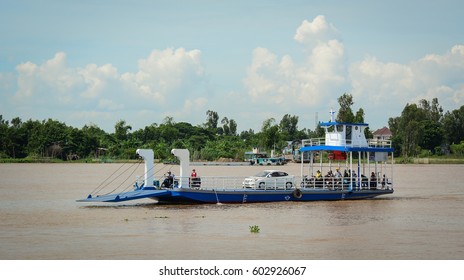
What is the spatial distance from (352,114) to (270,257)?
290 feet

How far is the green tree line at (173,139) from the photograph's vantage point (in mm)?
104000

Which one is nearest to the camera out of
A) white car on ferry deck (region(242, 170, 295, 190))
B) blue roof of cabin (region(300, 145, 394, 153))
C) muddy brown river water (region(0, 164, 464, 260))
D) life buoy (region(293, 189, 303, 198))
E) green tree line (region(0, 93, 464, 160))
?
muddy brown river water (region(0, 164, 464, 260))

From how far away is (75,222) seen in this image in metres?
25.9

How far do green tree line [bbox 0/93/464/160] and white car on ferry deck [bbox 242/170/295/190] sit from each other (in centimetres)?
6502

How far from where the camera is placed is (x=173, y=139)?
127 meters

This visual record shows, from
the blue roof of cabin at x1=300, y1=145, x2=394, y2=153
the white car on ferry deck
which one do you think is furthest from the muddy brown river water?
the blue roof of cabin at x1=300, y1=145, x2=394, y2=153

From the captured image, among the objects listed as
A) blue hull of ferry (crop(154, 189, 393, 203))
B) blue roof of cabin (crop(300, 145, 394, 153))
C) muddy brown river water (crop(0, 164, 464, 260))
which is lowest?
muddy brown river water (crop(0, 164, 464, 260))

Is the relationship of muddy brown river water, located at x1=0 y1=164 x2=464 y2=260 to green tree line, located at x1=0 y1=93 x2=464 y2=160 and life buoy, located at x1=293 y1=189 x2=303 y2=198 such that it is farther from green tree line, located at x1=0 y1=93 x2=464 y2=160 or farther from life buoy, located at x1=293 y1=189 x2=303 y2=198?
green tree line, located at x1=0 y1=93 x2=464 y2=160

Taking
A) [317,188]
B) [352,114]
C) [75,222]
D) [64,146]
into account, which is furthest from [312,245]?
[64,146]

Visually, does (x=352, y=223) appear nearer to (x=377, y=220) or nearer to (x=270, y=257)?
(x=377, y=220)

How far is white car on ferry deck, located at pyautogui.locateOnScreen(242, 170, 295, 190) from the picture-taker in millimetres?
34656

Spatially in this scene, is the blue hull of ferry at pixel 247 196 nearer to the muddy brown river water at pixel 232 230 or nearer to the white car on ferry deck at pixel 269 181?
the muddy brown river water at pixel 232 230

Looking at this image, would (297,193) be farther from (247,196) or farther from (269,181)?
(247,196)

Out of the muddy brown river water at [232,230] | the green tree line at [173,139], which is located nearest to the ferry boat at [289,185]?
the muddy brown river water at [232,230]
